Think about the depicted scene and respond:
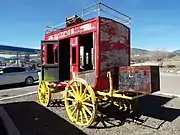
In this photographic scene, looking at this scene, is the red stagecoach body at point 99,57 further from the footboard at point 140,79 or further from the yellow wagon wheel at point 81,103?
the yellow wagon wheel at point 81,103

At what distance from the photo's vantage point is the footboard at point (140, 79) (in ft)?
18.9

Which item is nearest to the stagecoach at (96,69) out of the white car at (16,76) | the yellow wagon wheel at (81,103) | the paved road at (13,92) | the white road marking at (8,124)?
the yellow wagon wheel at (81,103)

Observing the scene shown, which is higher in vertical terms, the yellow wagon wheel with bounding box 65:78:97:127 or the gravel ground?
the yellow wagon wheel with bounding box 65:78:97:127

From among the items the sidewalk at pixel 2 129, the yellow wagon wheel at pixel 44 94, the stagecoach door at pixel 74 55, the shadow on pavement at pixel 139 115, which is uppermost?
the stagecoach door at pixel 74 55

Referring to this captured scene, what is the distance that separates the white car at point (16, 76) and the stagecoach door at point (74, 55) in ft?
31.7

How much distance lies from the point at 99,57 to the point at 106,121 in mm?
1974

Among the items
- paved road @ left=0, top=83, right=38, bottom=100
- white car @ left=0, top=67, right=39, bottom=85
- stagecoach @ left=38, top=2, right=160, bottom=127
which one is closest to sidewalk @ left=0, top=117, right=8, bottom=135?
stagecoach @ left=38, top=2, right=160, bottom=127

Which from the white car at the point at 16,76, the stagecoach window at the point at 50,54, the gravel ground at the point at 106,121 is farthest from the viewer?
the white car at the point at 16,76

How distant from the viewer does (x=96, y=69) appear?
256 inches

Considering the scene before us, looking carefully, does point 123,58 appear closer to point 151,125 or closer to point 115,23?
point 115,23

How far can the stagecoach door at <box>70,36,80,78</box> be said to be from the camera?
746 centimetres

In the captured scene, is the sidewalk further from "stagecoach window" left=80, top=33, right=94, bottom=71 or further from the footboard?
the footboard

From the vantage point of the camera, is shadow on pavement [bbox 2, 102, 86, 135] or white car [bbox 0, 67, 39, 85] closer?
shadow on pavement [bbox 2, 102, 86, 135]

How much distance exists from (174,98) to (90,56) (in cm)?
516
